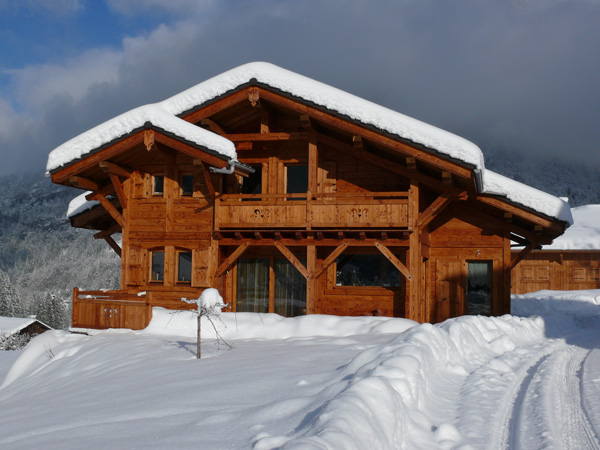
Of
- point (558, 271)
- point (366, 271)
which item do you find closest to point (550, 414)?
point (366, 271)

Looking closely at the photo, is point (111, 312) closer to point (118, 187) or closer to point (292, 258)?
point (118, 187)

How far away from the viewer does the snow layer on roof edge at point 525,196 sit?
1441cm

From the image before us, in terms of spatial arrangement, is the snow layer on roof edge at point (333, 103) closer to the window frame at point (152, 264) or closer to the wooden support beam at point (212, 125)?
the wooden support beam at point (212, 125)

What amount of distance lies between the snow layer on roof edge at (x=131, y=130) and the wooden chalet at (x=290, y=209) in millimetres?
37

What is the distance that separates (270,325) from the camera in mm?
13227

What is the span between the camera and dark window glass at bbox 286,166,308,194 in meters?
16.6

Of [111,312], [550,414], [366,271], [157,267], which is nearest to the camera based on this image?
[550,414]

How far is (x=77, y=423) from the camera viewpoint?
19.2ft

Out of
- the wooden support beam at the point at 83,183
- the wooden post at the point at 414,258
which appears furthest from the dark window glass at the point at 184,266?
the wooden post at the point at 414,258

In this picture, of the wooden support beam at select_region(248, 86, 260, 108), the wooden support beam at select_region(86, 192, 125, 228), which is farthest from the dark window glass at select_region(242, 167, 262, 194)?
the wooden support beam at select_region(86, 192, 125, 228)

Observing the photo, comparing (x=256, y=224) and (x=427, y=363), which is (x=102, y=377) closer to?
(x=427, y=363)

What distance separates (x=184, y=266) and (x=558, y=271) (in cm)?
2186

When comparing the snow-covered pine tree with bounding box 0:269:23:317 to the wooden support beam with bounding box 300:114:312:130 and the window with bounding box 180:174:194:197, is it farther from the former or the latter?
the wooden support beam with bounding box 300:114:312:130

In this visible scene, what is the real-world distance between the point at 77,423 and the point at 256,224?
9.65m
